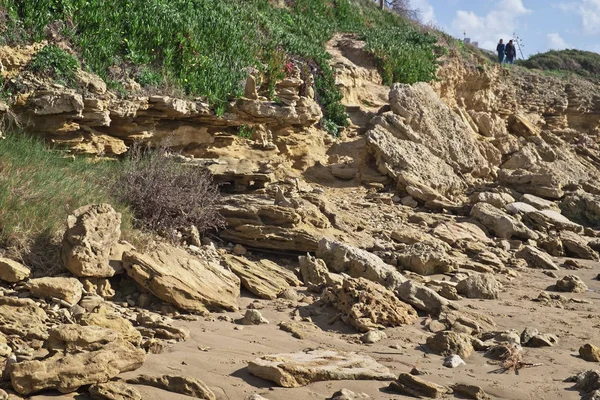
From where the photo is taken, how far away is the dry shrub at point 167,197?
24.7 feet

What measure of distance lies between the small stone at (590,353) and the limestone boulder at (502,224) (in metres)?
5.29

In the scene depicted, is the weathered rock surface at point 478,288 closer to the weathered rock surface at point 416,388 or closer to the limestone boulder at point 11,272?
the weathered rock surface at point 416,388

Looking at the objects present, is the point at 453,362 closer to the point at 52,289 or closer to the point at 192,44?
the point at 52,289

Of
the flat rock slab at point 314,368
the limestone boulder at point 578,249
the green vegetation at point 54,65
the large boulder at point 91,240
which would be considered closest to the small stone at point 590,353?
the flat rock slab at point 314,368

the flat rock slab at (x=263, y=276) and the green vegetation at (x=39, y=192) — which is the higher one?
the green vegetation at (x=39, y=192)

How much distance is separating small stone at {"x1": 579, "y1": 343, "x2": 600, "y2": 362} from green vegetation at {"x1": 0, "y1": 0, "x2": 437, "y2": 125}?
20.3ft

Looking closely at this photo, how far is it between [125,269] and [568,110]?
1888 centimetres

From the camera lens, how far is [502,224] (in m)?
10.9

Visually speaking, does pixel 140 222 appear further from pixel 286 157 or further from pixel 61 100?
pixel 286 157

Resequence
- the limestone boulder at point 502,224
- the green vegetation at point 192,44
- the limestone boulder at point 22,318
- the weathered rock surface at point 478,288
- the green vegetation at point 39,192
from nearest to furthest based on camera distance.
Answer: the limestone boulder at point 22,318 < the green vegetation at point 39,192 < the weathered rock surface at point 478,288 < the green vegetation at point 192,44 < the limestone boulder at point 502,224

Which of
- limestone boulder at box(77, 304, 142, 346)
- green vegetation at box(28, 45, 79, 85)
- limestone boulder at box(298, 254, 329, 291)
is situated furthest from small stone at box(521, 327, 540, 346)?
green vegetation at box(28, 45, 79, 85)

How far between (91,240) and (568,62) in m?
26.9

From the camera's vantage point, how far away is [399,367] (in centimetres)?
506

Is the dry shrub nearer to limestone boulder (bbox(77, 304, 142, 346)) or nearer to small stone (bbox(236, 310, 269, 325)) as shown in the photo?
small stone (bbox(236, 310, 269, 325))
